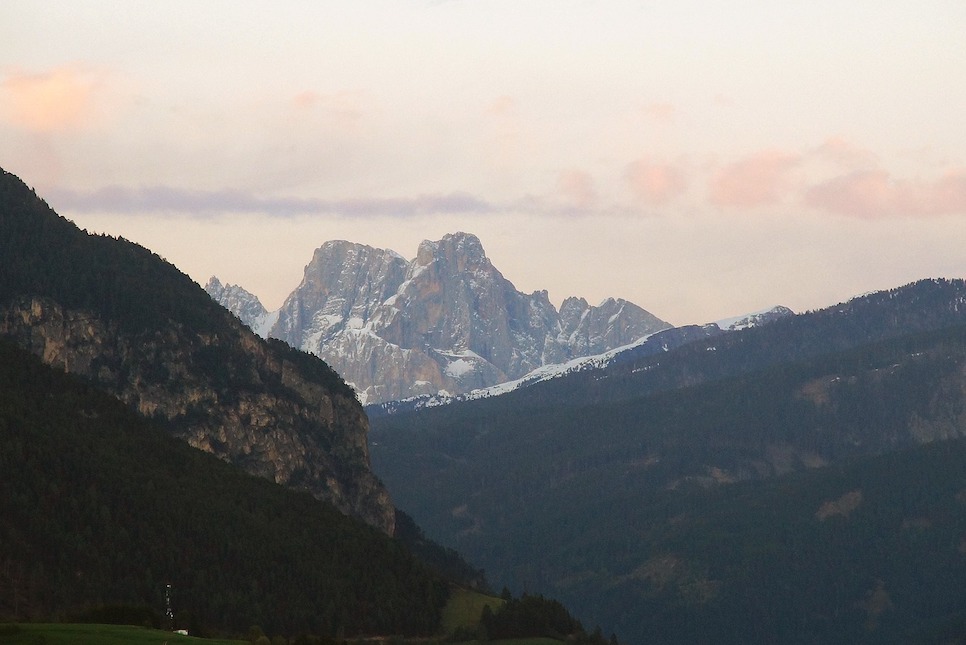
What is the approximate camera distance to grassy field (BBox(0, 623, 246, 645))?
161 m

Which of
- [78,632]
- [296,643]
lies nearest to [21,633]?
[78,632]

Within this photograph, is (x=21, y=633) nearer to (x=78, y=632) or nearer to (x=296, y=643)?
A: (x=78, y=632)

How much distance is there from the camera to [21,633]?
6432 inches

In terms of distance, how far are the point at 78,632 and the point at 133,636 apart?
4628mm

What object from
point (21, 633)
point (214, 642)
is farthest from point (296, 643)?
point (21, 633)

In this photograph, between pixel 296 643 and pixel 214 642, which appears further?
pixel 296 643

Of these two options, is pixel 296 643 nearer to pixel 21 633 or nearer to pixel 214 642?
pixel 214 642

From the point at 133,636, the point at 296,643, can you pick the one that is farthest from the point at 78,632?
the point at 296,643

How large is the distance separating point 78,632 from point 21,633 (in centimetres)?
754

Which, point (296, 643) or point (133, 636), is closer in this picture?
point (133, 636)

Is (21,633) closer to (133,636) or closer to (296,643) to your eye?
(133,636)

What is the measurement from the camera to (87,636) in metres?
168

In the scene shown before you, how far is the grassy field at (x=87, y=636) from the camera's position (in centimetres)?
16106

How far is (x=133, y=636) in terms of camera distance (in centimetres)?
17175
